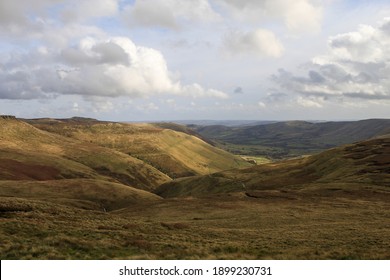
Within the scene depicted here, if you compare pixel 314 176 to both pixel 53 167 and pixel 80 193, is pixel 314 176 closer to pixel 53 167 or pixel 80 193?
pixel 80 193

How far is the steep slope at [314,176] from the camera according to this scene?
305ft

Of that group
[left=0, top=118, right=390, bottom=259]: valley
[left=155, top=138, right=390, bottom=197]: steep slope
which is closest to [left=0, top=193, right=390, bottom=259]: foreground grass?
[left=0, top=118, right=390, bottom=259]: valley

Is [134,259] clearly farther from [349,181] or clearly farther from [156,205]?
[349,181]

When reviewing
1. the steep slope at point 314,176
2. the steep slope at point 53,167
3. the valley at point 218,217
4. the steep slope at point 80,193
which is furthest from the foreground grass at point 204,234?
the steep slope at point 53,167

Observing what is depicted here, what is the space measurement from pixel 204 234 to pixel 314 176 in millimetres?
89002

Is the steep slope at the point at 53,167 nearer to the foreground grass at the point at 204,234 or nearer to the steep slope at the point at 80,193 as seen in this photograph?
the steep slope at the point at 80,193

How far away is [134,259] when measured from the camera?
81.8 feet

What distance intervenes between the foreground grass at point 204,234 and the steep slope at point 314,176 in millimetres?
28411

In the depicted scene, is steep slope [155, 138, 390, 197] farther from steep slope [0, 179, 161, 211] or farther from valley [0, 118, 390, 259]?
steep slope [0, 179, 161, 211]

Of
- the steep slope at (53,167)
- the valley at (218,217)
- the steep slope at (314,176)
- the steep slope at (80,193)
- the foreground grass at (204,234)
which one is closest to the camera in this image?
the foreground grass at (204,234)

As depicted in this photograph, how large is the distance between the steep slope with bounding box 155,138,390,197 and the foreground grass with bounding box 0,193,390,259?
28411mm

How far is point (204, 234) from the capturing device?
3850 centimetres

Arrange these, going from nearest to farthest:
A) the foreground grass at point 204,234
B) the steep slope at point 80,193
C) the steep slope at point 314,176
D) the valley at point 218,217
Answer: the foreground grass at point 204,234
the valley at point 218,217
the steep slope at point 80,193
the steep slope at point 314,176

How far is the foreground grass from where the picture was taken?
88.8ft
